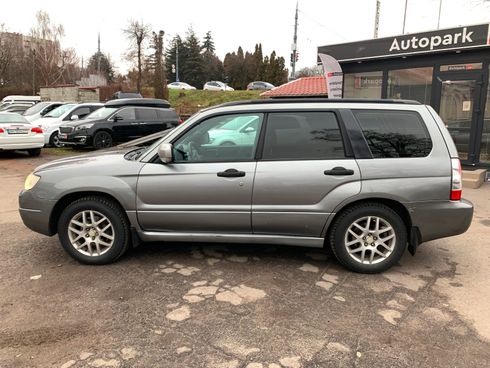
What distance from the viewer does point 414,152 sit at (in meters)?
4.18

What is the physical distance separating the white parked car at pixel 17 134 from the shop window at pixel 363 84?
936 centimetres

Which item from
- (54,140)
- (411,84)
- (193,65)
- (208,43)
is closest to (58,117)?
(54,140)

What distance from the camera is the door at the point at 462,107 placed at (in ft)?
32.1

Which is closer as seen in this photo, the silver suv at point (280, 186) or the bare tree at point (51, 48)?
the silver suv at point (280, 186)

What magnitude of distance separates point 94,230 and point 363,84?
380 inches

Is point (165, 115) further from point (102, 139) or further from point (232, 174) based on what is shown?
point (232, 174)

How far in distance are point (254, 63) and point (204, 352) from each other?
7624 cm

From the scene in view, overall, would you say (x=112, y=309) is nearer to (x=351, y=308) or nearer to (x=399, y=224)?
(x=351, y=308)

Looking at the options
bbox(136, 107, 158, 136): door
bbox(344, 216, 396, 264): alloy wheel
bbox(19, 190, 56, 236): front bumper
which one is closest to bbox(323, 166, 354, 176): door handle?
bbox(344, 216, 396, 264): alloy wheel

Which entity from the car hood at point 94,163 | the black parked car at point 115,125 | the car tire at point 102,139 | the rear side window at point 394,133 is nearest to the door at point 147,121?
the black parked car at point 115,125

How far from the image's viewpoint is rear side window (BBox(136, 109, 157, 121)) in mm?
14859

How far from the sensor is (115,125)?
14.3 metres

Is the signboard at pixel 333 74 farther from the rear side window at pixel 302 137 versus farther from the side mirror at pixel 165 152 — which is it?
the side mirror at pixel 165 152

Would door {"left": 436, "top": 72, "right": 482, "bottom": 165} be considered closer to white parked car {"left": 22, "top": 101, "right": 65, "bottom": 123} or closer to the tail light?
the tail light
